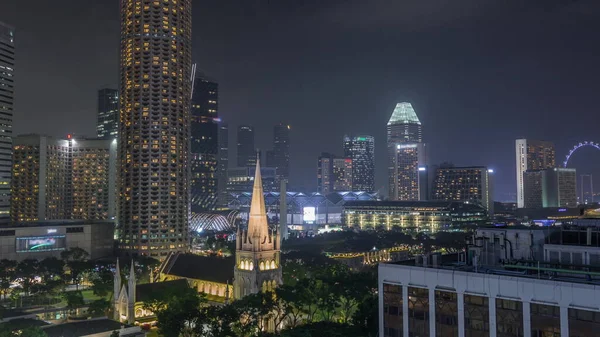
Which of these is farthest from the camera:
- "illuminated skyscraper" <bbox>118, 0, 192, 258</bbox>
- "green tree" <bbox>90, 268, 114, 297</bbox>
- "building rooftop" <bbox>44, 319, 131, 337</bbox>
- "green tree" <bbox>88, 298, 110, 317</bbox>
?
"illuminated skyscraper" <bbox>118, 0, 192, 258</bbox>

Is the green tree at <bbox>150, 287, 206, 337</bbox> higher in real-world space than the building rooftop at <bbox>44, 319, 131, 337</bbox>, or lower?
higher

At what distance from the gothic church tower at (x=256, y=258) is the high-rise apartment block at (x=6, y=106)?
11083cm

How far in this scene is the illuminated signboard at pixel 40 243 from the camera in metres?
117

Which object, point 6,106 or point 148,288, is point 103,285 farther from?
point 6,106

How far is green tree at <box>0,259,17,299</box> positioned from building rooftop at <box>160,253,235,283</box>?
27064 mm

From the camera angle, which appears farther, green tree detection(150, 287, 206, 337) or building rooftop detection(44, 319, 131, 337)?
building rooftop detection(44, 319, 131, 337)

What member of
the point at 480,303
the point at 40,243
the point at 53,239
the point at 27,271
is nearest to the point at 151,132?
the point at 53,239

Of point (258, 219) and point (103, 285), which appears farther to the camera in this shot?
point (103, 285)

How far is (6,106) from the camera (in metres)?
162

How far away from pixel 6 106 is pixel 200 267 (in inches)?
4327

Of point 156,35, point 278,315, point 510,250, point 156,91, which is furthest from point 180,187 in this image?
point 510,250

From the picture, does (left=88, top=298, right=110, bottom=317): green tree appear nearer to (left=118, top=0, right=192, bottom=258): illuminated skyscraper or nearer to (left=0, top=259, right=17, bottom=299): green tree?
(left=0, top=259, right=17, bottom=299): green tree

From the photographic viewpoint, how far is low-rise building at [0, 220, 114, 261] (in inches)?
4555

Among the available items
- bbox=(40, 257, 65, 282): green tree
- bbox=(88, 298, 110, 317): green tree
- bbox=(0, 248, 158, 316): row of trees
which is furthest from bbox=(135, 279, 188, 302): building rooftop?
bbox=(40, 257, 65, 282): green tree
